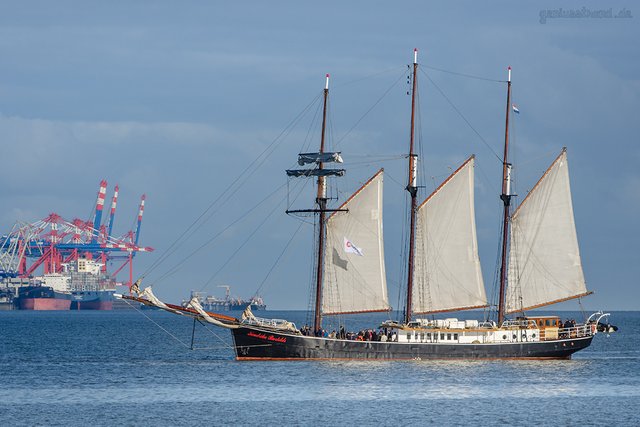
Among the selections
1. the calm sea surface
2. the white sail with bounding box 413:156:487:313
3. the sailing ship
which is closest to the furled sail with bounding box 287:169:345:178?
the sailing ship

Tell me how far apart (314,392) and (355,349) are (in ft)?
54.7

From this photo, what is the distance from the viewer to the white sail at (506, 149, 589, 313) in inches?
3661

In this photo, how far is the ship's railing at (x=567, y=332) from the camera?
91.9 metres

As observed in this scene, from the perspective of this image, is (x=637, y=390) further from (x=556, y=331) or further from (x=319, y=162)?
(x=319, y=162)

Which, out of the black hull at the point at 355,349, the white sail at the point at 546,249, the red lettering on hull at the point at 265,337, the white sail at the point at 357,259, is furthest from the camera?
the white sail at the point at 546,249

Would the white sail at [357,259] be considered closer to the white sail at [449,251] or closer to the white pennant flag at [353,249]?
the white pennant flag at [353,249]

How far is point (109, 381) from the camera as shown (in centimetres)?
7750

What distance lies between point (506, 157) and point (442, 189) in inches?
315

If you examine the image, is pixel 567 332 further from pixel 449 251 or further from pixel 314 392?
pixel 314 392

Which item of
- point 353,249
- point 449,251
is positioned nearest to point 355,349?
point 353,249

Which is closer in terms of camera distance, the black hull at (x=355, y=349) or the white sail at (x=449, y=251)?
the black hull at (x=355, y=349)

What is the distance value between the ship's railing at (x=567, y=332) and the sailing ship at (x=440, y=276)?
0.25ft

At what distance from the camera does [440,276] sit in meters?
92.4

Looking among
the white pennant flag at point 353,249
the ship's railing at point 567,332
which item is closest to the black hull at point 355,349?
the ship's railing at point 567,332
